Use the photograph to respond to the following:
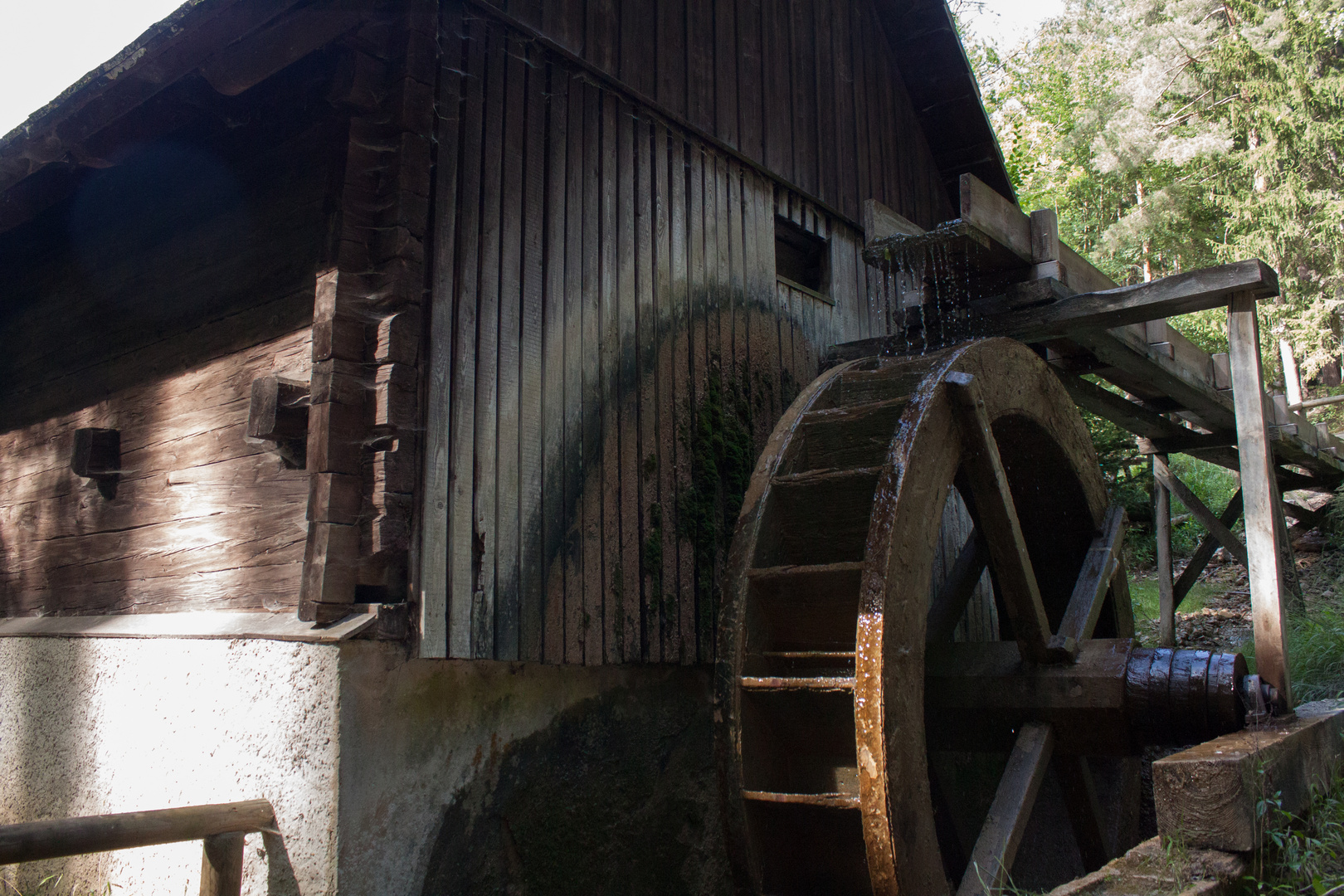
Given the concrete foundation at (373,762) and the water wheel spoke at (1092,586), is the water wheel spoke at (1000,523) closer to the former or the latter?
the water wheel spoke at (1092,586)

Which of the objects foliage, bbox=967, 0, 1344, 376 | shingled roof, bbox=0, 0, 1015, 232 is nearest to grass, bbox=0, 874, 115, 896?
shingled roof, bbox=0, 0, 1015, 232

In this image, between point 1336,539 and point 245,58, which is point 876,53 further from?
point 1336,539

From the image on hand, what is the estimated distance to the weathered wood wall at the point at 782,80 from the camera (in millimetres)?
4227

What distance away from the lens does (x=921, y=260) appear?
14.5ft

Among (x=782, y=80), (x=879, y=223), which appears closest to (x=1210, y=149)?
(x=782, y=80)

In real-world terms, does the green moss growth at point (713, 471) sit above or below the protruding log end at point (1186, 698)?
above

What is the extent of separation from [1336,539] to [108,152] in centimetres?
1107

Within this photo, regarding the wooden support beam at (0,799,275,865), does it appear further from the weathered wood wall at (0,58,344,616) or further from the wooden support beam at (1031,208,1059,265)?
the wooden support beam at (1031,208,1059,265)

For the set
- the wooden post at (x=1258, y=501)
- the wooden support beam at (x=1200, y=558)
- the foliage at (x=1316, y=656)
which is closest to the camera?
the wooden post at (x=1258, y=501)

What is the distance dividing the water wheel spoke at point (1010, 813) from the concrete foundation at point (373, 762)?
1.31 metres

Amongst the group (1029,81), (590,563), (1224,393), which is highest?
(1029,81)

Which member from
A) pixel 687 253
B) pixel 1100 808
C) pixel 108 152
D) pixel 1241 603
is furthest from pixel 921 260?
pixel 1241 603

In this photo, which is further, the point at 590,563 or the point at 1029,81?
the point at 1029,81

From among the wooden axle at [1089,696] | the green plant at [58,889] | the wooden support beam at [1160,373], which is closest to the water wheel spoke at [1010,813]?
the wooden axle at [1089,696]
